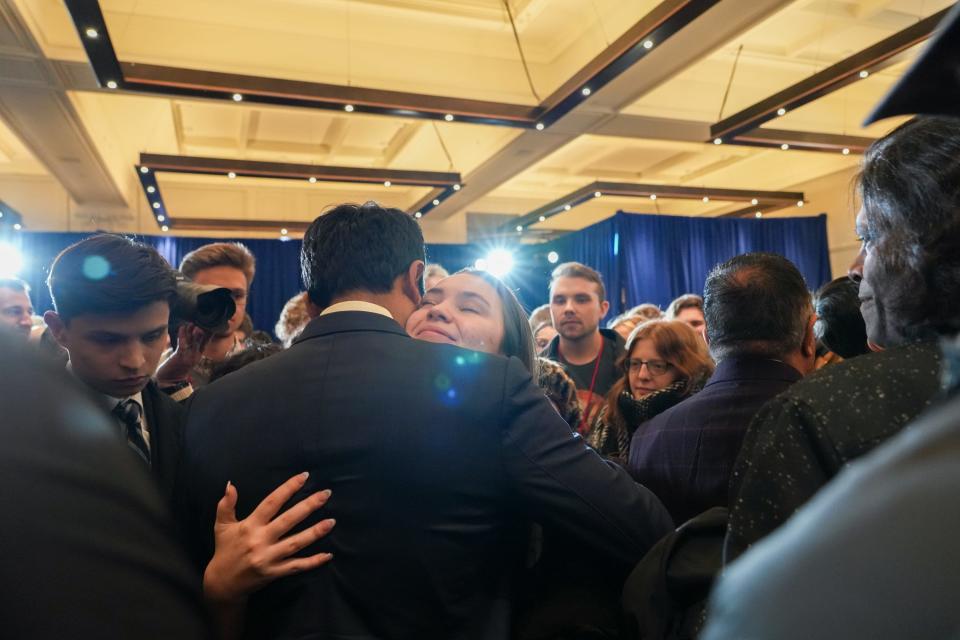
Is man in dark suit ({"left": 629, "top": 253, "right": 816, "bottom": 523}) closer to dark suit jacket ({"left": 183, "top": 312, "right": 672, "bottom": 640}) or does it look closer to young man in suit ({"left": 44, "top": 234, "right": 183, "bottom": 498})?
dark suit jacket ({"left": 183, "top": 312, "right": 672, "bottom": 640})

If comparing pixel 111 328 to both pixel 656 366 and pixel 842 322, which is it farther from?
pixel 842 322

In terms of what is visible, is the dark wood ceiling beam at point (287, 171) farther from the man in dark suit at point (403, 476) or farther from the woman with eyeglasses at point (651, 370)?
the man in dark suit at point (403, 476)

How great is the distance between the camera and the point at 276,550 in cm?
107

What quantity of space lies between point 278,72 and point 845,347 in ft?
16.3

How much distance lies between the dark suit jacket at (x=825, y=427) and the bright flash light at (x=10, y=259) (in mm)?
9432

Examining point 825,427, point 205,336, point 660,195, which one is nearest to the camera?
point 825,427

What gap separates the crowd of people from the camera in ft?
0.96

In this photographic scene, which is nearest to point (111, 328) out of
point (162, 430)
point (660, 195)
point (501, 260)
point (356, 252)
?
point (162, 430)

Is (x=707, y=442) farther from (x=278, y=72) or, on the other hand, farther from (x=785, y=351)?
(x=278, y=72)

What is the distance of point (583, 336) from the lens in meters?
3.71

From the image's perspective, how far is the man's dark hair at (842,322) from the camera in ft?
6.18

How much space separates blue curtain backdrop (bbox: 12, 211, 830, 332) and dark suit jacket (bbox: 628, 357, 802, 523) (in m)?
7.34

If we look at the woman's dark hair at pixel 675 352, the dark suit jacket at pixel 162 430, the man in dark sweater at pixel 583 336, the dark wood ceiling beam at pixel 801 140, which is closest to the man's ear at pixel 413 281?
the dark suit jacket at pixel 162 430

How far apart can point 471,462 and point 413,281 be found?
43 cm
